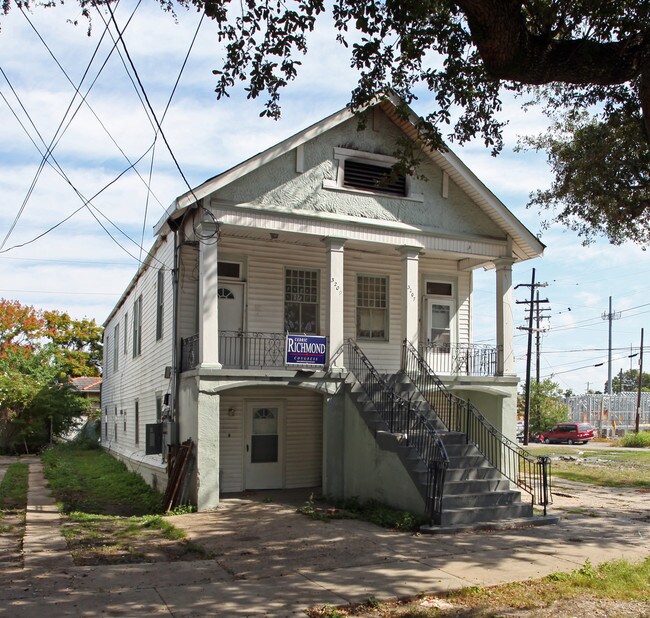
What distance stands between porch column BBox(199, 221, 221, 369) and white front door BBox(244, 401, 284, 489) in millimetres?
3387

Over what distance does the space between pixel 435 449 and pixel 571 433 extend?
4003cm

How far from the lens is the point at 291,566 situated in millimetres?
9250

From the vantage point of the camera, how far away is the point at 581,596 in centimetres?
797

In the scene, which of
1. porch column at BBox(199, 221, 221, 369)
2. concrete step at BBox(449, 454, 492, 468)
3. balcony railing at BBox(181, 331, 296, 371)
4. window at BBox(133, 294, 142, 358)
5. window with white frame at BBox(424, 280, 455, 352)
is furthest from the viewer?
window at BBox(133, 294, 142, 358)

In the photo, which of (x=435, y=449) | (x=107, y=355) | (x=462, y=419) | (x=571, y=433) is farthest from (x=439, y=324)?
(x=571, y=433)

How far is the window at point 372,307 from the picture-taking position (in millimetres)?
18078

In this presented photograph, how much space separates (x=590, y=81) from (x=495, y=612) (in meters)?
5.89

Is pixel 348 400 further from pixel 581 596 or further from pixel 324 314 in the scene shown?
pixel 581 596

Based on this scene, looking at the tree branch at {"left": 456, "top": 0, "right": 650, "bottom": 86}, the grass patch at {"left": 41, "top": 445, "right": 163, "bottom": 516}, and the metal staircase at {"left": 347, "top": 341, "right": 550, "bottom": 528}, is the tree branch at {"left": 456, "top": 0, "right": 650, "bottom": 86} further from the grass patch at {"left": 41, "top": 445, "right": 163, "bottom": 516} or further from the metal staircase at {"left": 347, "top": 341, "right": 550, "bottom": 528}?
the grass patch at {"left": 41, "top": 445, "right": 163, "bottom": 516}

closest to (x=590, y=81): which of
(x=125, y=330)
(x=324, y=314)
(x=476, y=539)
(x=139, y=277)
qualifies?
(x=476, y=539)

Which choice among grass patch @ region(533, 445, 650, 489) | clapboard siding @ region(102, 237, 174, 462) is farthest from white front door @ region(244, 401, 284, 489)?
grass patch @ region(533, 445, 650, 489)

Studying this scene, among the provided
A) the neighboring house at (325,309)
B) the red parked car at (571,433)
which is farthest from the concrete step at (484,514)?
the red parked car at (571,433)

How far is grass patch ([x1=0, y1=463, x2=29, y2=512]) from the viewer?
51.7 ft

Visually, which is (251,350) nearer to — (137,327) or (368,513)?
(368,513)
